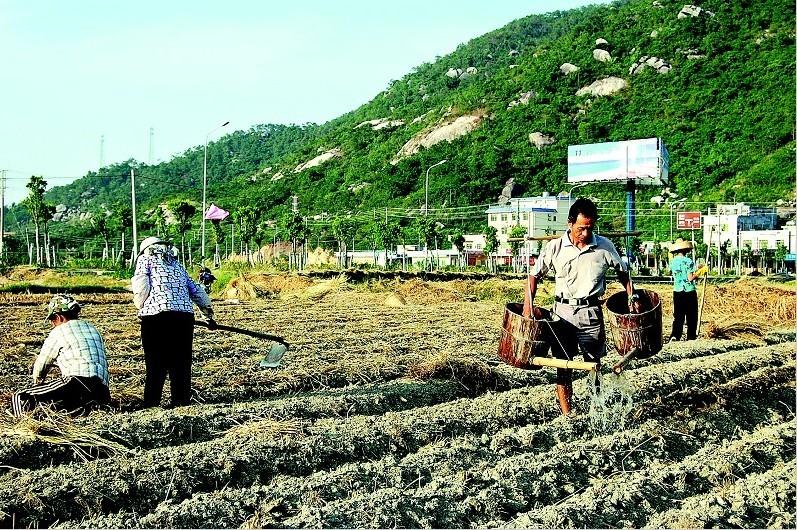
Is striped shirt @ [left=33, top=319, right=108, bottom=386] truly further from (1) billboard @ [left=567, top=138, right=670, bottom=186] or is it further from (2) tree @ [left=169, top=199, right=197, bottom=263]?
(1) billboard @ [left=567, top=138, right=670, bottom=186]

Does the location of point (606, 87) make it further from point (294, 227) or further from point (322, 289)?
point (322, 289)

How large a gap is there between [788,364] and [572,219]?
434cm

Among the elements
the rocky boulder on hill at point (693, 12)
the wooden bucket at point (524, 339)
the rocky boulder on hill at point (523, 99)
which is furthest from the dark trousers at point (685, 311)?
the rocky boulder on hill at point (693, 12)

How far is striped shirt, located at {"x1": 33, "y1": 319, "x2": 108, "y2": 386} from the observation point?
604 centimetres

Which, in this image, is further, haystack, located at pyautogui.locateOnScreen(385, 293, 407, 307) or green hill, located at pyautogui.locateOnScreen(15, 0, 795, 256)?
green hill, located at pyautogui.locateOnScreen(15, 0, 795, 256)

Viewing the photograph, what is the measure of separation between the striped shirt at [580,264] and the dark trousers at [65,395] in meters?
3.16

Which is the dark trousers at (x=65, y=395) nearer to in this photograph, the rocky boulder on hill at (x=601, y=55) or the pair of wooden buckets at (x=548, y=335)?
the pair of wooden buckets at (x=548, y=335)

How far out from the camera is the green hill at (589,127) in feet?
240

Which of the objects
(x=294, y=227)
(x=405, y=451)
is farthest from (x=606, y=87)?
(x=405, y=451)

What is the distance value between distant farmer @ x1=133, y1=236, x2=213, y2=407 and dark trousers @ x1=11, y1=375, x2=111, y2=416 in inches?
20.0

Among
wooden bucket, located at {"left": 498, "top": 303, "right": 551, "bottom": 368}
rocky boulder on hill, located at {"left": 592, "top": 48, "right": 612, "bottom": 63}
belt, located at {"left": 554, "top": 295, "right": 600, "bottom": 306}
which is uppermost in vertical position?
rocky boulder on hill, located at {"left": 592, "top": 48, "right": 612, "bottom": 63}

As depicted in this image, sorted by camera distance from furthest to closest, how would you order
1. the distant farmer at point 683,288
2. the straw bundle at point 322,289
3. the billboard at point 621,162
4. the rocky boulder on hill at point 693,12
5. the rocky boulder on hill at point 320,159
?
the rocky boulder on hill at point 320,159 < the rocky boulder on hill at point 693,12 < the billboard at point 621,162 < the straw bundle at point 322,289 < the distant farmer at point 683,288

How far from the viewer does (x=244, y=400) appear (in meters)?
7.15

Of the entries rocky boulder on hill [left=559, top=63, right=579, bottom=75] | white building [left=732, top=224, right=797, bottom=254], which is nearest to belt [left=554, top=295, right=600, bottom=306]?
white building [left=732, top=224, right=797, bottom=254]
